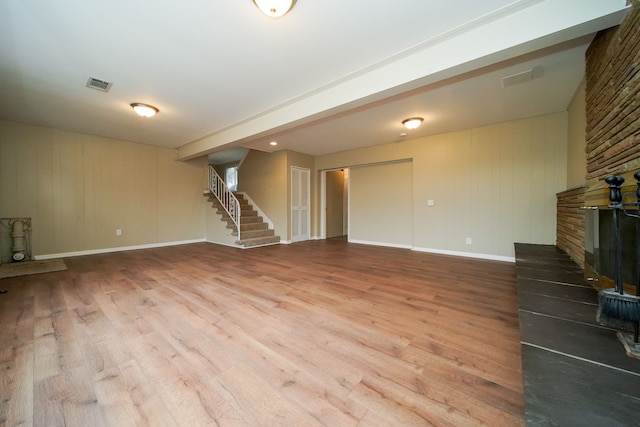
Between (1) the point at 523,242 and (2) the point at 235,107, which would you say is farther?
(1) the point at 523,242

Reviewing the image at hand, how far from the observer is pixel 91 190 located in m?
5.26

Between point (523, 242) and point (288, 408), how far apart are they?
4.87 metres

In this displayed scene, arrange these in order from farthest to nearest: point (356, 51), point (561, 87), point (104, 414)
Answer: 1. point (561, 87)
2. point (356, 51)
3. point (104, 414)

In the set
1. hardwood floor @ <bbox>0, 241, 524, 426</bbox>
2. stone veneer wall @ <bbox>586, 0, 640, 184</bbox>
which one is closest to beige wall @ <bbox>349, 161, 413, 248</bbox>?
hardwood floor @ <bbox>0, 241, 524, 426</bbox>

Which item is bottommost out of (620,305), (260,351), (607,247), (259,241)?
(260,351)

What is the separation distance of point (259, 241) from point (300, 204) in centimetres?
163

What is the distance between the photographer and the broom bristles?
43.6 inches

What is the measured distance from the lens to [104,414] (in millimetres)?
1212

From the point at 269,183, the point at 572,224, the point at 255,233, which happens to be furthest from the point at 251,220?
the point at 572,224

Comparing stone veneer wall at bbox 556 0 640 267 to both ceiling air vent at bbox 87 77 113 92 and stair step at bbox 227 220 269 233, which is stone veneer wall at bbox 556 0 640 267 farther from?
stair step at bbox 227 220 269 233

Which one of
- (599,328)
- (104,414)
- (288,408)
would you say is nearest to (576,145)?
(599,328)

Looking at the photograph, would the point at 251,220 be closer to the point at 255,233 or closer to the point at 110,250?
the point at 255,233

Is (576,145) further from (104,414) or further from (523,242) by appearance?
(104,414)

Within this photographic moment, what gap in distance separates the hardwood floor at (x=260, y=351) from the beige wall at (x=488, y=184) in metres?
1.40
